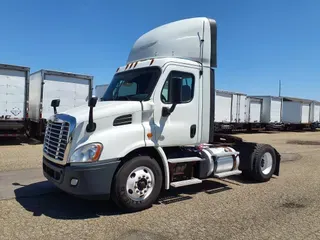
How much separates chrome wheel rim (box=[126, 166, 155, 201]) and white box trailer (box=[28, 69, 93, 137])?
11.4 m

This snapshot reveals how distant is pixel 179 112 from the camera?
245 inches

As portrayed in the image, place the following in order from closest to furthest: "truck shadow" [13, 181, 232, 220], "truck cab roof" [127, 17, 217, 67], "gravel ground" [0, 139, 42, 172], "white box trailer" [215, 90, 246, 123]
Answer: "truck shadow" [13, 181, 232, 220] → "truck cab roof" [127, 17, 217, 67] → "gravel ground" [0, 139, 42, 172] → "white box trailer" [215, 90, 246, 123]

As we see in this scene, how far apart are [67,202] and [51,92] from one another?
420 inches

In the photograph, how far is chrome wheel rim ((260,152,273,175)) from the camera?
8.33 m

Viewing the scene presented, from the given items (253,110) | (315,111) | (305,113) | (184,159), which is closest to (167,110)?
(184,159)

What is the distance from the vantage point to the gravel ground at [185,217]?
4.55 meters

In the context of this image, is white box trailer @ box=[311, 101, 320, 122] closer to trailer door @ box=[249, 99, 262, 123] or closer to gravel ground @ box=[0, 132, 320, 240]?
trailer door @ box=[249, 99, 262, 123]

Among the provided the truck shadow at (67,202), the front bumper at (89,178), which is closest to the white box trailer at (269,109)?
the truck shadow at (67,202)

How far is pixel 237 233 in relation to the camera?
4.63 m

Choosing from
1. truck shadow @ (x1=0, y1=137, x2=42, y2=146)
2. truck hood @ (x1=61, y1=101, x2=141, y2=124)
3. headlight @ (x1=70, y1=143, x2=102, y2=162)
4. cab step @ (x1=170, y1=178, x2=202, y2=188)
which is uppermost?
truck hood @ (x1=61, y1=101, x2=141, y2=124)

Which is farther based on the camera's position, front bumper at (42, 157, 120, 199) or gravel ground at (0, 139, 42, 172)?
gravel ground at (0, 139, 42, 172)

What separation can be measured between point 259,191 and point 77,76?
1192 cm

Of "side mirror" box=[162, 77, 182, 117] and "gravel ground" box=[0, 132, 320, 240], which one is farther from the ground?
"side mirror" box=[162, 77, 182, 117]

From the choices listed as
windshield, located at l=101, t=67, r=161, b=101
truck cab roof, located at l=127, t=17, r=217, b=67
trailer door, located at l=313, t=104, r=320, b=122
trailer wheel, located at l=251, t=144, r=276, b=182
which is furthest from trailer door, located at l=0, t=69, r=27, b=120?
trailer door, located at l=313, t=104, r=320, b=122
